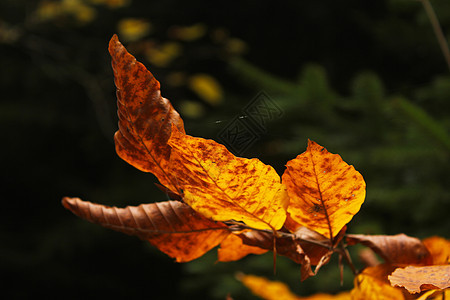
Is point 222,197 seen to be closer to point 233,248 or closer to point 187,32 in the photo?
point 233,248

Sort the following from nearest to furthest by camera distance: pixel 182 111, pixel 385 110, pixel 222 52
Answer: pixel 385 110, pixel 182 111, pixel 222 52

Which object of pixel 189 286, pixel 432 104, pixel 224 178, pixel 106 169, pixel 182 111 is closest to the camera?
pixel 224 178

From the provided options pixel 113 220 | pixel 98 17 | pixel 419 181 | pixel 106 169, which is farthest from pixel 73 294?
pixel 113 220

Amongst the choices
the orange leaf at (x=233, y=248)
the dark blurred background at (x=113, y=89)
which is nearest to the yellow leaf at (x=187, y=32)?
the dark blurred background at (x=113, y=89)

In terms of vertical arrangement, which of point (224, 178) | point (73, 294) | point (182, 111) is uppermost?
point (224, 178)

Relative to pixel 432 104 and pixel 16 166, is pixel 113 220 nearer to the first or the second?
pixel 432 104

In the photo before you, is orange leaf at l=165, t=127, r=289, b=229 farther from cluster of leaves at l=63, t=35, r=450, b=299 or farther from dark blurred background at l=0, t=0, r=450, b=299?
dark blurred background at l=0, t=0, r=450, b=299

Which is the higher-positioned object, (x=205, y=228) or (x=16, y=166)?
(x=205, y=228)
